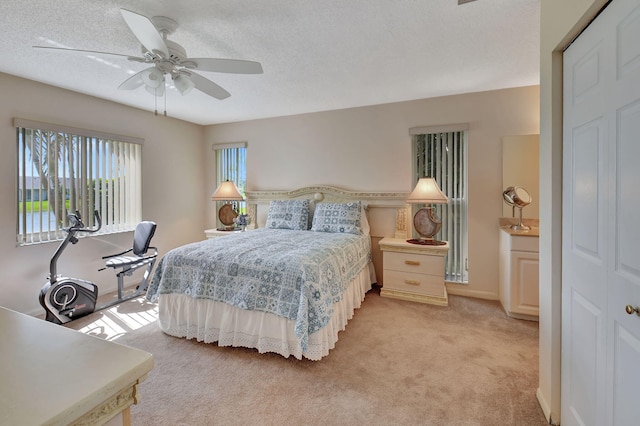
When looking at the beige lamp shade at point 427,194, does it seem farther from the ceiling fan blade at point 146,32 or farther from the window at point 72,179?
the window at point 72,179

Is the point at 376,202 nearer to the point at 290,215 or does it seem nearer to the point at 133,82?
the point at 290,215

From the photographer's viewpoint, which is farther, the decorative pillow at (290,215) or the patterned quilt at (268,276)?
the decorative pillow at (290,215)

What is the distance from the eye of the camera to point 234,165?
16.4 ft

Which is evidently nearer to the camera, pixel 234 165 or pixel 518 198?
pixel 518 198

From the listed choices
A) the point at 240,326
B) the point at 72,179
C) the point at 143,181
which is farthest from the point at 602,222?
the point at 143,181

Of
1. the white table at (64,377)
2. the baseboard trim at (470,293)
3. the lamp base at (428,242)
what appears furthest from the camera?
the baseboard trim at (470,293)

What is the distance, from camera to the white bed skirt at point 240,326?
85.2 inches

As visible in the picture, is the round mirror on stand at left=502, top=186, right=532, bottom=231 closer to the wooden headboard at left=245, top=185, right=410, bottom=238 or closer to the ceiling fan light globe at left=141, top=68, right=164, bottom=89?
the wooden headboard at left=245, top=185, right=410, bottom=238

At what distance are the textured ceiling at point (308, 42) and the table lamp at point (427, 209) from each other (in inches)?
45.1

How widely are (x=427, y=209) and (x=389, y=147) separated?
102 centimetres

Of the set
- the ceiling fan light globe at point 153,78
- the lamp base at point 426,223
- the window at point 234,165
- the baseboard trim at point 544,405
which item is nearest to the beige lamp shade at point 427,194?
the lamp base at point 426,223

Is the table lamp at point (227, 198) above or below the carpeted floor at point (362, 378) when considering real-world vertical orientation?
above

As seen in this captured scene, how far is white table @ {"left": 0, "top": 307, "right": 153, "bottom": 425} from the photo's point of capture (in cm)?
50

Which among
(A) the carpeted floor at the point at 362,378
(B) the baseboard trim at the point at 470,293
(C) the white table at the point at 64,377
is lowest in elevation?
(A) the carpeted floor at the point at 362,378
